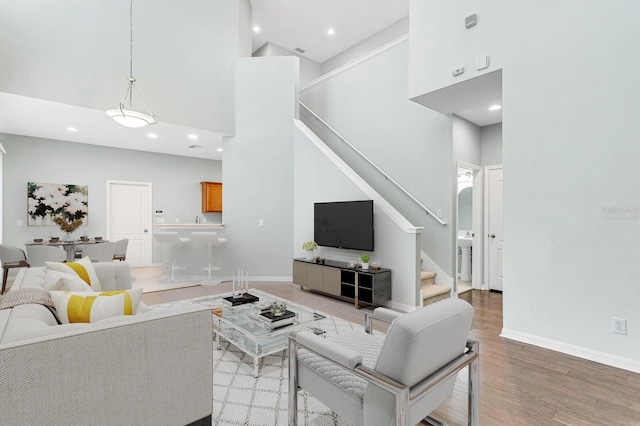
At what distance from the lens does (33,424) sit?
47.4 inches

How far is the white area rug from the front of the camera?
2.04 m

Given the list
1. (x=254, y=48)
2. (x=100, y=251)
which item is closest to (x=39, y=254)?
(x=100, y=251)

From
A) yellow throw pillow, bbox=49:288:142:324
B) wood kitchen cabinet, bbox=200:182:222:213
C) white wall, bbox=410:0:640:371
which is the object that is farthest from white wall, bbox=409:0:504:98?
wood kitchen cabinet, bbox=200:182:222:213

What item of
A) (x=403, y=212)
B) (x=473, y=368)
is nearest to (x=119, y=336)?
(x=473, y=368)

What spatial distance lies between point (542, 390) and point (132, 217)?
8.33 m

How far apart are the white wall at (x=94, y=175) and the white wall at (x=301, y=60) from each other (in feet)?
10.8

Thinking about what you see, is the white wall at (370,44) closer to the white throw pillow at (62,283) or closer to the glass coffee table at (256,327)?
the glass coffee table at (256,327)

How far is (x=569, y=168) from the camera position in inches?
120

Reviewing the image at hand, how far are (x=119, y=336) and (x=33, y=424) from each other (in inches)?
15.1

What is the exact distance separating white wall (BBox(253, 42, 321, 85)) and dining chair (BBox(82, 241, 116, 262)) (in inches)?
229

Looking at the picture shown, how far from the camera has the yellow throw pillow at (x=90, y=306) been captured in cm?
174

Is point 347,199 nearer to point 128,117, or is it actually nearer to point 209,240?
point 209,240

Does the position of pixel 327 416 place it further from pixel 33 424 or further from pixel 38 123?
pixel 38 123

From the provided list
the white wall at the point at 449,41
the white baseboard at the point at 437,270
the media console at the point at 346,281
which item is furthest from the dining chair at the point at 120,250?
the white wall at the point at 449,41
